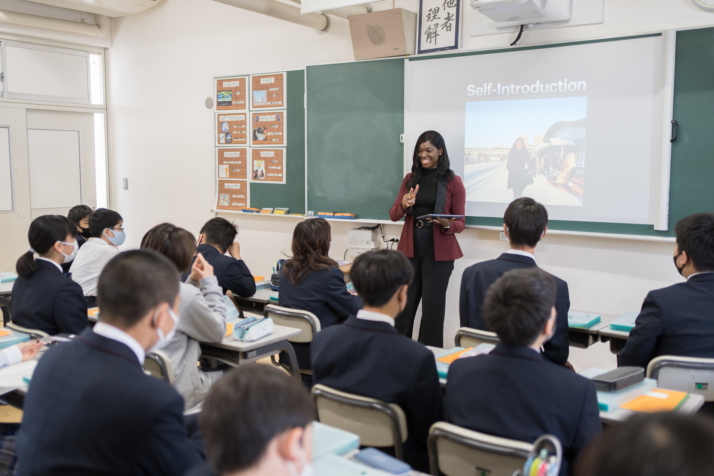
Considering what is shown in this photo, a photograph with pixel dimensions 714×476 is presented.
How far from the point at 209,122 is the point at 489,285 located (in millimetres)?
4501

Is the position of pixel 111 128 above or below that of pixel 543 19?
below

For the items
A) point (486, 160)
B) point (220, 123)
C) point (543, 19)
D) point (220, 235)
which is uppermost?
point (543, 19)

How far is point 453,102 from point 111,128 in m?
4.70

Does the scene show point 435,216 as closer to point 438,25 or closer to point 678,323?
point 438,25

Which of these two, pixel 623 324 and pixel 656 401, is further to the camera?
pixel 623 324

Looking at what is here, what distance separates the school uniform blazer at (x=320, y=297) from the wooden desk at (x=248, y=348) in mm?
221

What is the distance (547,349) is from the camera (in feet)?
9.65

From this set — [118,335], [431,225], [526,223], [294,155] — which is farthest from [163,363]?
[294,155]

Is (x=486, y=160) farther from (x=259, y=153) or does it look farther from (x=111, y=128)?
(x=111, y=128)

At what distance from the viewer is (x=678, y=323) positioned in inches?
98.8

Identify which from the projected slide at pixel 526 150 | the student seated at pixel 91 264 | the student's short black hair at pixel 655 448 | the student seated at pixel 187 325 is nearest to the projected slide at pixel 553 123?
the projected slide at pixel 526 150

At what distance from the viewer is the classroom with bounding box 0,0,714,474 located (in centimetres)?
428

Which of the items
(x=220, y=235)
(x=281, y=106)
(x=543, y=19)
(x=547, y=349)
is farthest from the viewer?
(x=281, y=106)

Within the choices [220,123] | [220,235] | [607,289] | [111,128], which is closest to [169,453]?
[220,235]
